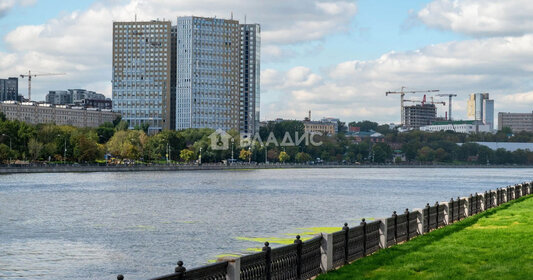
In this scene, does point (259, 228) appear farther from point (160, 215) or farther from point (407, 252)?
point (407, 252)

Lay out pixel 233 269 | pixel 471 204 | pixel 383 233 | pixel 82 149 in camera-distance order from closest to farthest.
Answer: pixel 233 269
pixel 383 233
pixel 471 204
pixel 82 149

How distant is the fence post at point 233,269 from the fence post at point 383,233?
11.6 m

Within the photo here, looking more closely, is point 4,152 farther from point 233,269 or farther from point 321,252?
point 233,269

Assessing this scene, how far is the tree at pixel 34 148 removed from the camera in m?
180

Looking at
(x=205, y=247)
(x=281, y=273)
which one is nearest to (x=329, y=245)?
(x=281, y=273)

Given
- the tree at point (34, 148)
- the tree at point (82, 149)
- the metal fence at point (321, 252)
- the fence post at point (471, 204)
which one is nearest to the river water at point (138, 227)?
the metal fence at point (321, 252)

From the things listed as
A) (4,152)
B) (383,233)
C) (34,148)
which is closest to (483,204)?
(383,233)

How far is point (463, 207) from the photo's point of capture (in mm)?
42750

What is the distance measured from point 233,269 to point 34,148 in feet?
566

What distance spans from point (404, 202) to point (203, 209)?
2465 cm

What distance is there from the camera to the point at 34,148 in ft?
595

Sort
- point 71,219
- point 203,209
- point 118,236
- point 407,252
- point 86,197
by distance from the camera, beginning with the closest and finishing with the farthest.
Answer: point 407,252 → point 118,236 → point 71,219 → point 203,209 → point 86,197

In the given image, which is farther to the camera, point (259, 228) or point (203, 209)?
point (203, 209)

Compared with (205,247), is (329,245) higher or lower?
higher
